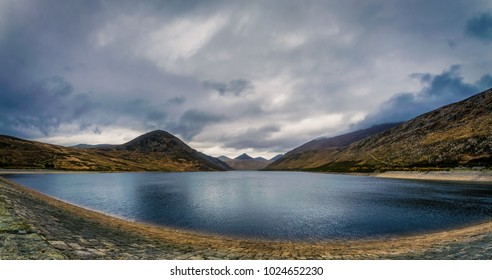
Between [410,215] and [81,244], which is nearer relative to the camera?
[81,244]

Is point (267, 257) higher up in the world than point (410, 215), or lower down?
higher up

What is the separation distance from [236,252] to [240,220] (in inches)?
728

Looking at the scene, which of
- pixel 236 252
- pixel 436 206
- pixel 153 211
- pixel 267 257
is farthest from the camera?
pixel 436 206

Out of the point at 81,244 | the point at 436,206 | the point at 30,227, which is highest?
the point at 30,227

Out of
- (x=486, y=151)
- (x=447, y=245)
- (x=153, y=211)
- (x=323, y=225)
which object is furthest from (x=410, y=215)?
(x=486, y=151)

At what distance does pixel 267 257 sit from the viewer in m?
17.9

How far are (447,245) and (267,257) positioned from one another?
15305mm

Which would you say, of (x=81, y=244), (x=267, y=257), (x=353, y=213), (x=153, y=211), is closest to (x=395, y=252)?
(x=267, y=257)

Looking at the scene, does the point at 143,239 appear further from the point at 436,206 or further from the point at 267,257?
the point at 436,206

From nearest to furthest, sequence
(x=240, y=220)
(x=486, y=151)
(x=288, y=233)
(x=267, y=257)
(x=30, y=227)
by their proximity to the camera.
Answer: (x=30, y=227)
(x=267, y=257)
(x=288, y=233)
(x=240, y=220)
(x=486, y=151)

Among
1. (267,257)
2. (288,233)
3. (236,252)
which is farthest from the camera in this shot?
(288,233)

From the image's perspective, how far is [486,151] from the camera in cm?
13725

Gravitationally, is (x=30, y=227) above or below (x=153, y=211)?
above

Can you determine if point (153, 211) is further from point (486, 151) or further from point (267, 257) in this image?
point (486, 151)
